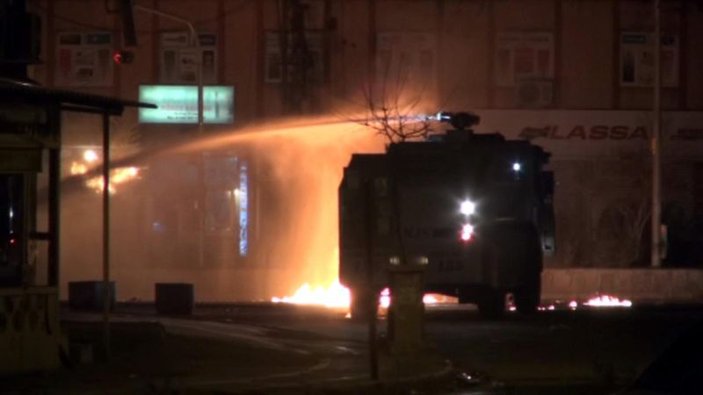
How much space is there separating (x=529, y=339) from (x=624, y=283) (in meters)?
15.6

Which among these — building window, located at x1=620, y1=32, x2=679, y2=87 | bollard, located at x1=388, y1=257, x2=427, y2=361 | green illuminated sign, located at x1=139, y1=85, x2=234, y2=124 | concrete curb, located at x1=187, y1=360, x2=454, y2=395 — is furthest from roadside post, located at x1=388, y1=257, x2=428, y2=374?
building window, located at x1=620, y1=32, x2=679, y2=87

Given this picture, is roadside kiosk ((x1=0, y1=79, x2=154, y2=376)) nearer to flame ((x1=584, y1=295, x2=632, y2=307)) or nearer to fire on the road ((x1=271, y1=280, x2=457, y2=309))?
fire on the road ((x1=271, y1=280, x2=457, y2=309))

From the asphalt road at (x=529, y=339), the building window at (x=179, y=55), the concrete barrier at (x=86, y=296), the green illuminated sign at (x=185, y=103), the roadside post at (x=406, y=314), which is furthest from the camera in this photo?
the building window at (x=179, y=55)

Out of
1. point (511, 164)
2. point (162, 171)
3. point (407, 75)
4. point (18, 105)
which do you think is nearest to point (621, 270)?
point (511, 164)

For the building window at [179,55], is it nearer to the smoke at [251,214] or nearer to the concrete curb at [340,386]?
the smoke at [251,214]

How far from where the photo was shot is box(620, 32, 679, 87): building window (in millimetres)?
52125

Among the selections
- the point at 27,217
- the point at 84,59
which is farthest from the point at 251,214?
the point at 27,217

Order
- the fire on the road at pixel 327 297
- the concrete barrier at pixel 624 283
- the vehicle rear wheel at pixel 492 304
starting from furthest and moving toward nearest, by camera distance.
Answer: the concrete barrier at pixel 624 283
the fire on the road at pixel 327 297
the vehicle rear wheel at pixel 492 304

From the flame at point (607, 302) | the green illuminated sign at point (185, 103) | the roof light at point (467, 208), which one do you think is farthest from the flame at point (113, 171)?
the roof light at point (467, 208)

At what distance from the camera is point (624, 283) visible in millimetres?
38000

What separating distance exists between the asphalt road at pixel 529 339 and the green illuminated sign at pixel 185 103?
2011cm

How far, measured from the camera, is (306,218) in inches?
1951

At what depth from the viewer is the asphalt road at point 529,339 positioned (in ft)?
58.1

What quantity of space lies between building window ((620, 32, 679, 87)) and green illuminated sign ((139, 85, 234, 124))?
13.8 m
